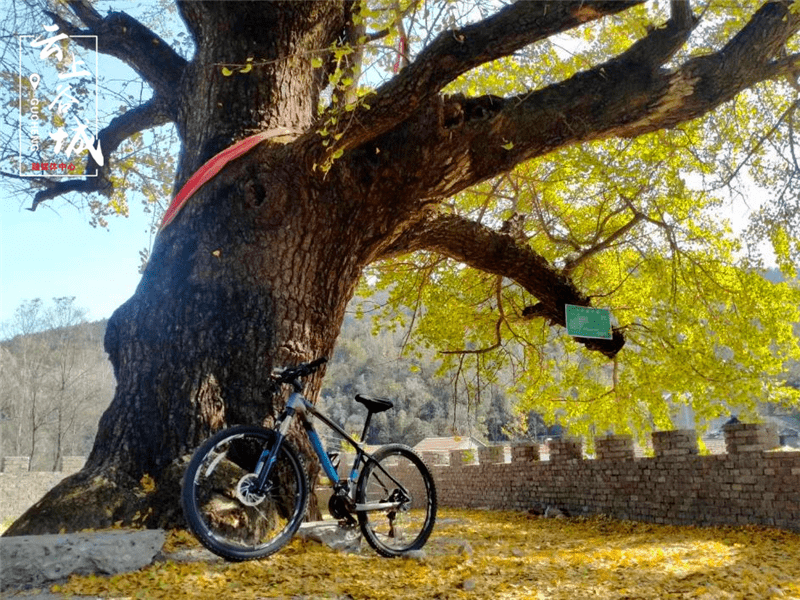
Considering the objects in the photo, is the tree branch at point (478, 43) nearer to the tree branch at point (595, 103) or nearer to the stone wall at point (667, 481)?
the tree branch at point (595, 103)

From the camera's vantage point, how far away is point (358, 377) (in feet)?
179

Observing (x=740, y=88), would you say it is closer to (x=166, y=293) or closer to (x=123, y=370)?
(x=166, y=293)

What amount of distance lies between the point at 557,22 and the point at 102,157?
483cm

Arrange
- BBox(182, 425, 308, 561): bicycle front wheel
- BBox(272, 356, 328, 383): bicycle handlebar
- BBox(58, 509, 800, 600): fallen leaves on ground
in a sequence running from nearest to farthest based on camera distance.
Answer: BBox(58, 509, 800, 600): fallen leaves on ground → BBox(182, 425, 308, 561): bicycle front wheel → BBox(272, 356, 328, 383): bicycle handlebar

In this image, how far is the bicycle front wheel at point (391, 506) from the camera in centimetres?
362

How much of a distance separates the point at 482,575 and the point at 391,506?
0.73m

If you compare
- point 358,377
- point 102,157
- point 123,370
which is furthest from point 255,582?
point 358,377

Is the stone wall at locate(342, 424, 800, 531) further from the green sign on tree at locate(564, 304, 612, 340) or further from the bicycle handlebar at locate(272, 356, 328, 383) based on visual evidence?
the bicycle handlebar at locate(272, 356, 328, 383)

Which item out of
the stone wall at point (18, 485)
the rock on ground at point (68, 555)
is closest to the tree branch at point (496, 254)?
the rock on ground at point (68, 555)

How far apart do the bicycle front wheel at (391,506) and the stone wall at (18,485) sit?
18964 millimetres

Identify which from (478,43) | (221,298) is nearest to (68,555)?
(221,298)

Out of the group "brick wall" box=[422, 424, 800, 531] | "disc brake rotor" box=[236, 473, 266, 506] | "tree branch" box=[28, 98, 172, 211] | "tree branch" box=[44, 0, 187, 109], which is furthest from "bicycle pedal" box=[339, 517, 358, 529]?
"brick wall" box=[422, 424, 800, 531]

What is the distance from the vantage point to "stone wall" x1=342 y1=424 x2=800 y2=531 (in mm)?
6746

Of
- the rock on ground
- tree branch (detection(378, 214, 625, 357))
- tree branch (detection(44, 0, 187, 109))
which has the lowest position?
the rock on ground
